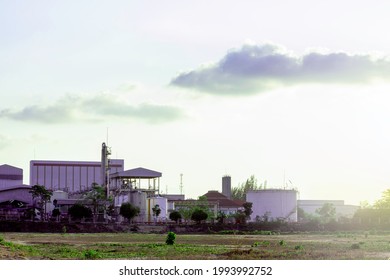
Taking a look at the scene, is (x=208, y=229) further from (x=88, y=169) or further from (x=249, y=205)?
(x=88, y=169)

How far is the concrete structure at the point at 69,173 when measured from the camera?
Answer: 12112 centimetres

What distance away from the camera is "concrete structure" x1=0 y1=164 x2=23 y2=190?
127m

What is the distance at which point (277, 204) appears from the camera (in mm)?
116812

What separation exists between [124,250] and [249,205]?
69.7m

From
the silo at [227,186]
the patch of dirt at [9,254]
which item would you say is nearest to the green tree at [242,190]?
the silo at [227,186]

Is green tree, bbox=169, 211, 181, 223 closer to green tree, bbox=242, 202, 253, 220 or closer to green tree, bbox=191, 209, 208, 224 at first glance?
green tree, bbox=191, 209, 208, 224

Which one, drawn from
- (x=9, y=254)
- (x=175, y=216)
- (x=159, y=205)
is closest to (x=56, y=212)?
(x=159, y=205)

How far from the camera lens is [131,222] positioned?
102 metres

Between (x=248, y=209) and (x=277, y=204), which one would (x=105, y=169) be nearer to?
(x=248, y=209)

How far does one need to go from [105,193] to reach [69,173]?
59.2 ft

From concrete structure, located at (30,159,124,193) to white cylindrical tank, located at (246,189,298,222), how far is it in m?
20.4
